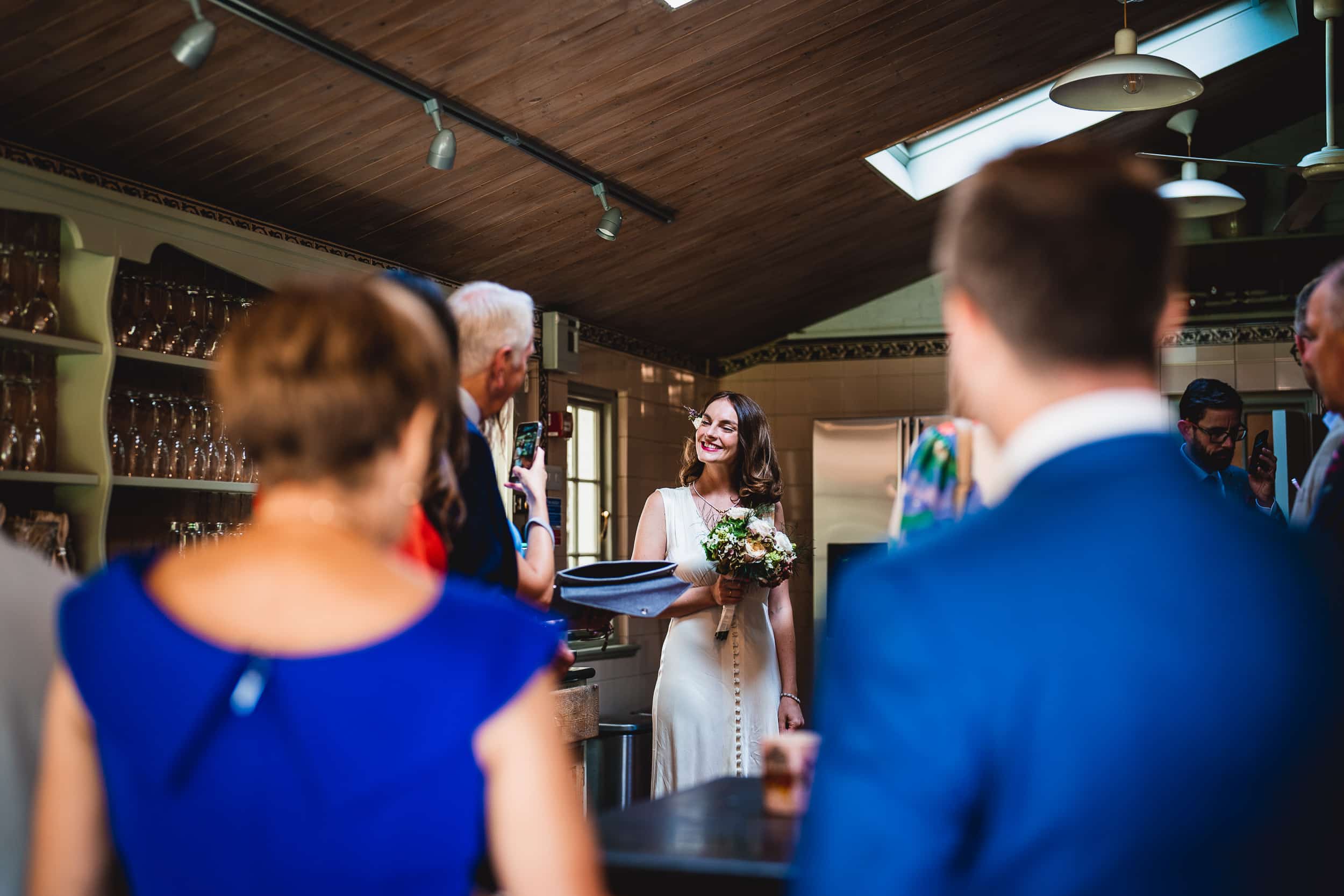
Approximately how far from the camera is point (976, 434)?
145 centimetres

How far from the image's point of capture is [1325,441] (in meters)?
1.61

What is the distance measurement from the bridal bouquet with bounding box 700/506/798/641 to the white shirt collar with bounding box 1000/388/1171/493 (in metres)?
2.54

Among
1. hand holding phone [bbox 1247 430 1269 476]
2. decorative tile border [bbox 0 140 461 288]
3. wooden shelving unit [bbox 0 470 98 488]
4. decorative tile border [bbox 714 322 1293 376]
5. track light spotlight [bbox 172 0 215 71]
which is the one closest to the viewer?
track light spotlight [bbox 172 0 215 71]

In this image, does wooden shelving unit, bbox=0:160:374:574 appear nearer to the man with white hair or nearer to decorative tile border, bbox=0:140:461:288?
decorative tile border, bbox=0:140:461:288

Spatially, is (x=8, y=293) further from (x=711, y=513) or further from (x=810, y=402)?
(x=810, y=402)

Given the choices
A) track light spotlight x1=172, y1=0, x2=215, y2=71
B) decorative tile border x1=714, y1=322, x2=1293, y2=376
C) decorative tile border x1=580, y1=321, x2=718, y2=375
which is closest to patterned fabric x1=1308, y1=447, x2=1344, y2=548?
track light spotlight x1=172, y1=0, x2=215, y2=71

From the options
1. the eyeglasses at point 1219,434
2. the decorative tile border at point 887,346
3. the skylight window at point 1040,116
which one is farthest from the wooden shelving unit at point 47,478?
the decorative tile border at point 887,346

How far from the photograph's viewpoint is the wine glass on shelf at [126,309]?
370cm

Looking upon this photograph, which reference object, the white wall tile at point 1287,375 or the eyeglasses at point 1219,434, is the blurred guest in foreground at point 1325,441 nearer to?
the eyeglasses at point 1219,434

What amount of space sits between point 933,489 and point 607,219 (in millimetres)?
3350

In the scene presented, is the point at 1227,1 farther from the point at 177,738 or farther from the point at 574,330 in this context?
the point at 177,738

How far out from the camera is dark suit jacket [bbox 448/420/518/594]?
5.90ft

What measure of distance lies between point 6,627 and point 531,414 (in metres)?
4.59

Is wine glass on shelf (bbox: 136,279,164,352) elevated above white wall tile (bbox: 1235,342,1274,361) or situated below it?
below
